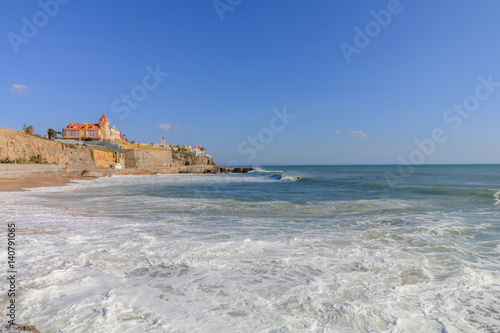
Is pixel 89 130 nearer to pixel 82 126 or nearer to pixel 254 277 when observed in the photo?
pixel 82 126

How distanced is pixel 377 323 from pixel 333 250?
2.58m

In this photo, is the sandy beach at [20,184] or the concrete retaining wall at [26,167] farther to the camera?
the concrete retaining wall at [26,167]

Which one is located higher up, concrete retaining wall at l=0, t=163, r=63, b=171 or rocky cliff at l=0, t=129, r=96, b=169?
rocky cliff at l=0, t=129, r=96, b=169

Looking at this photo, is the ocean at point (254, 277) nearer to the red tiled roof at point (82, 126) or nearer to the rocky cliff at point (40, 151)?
the rocky cliff at point (40, 151)

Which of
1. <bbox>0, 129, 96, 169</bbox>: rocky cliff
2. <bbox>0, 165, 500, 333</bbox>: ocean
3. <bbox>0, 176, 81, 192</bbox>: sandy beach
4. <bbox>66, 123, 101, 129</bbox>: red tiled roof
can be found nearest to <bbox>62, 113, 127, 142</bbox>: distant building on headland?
<bbox>66, 123, 101, 129</bbox>: red tiled roof

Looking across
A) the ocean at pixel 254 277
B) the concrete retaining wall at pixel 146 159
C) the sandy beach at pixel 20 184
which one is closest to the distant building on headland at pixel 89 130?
the concrete retaining wall at pixel 146 159

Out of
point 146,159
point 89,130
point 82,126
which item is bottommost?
point 146,159

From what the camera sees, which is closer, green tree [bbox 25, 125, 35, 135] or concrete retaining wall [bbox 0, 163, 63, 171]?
concrete retaining wall [bbox 0, 163, 63, 171]

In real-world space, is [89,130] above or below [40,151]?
above

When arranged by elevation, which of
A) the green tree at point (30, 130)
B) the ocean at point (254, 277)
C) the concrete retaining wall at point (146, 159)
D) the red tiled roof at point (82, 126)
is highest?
the red tiled roof at point (82, 126)

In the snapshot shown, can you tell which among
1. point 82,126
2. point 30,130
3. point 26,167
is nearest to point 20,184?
point 26,167

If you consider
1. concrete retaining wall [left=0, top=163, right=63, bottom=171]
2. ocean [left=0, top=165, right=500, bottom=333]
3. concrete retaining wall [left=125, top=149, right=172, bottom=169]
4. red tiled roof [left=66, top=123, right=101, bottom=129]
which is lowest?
ocean [left=0, top=165, right=500, bottom=333]

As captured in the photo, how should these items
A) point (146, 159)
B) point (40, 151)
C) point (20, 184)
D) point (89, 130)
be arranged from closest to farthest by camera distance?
1. point (20, 184)
2. point (40, 151)
3. point (146, 159)
4. point (89, 130)

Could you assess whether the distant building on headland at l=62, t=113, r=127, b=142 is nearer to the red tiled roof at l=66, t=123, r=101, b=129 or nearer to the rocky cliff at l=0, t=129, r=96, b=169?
the red tiled roof at l=66, t=123, r=101, b=129
